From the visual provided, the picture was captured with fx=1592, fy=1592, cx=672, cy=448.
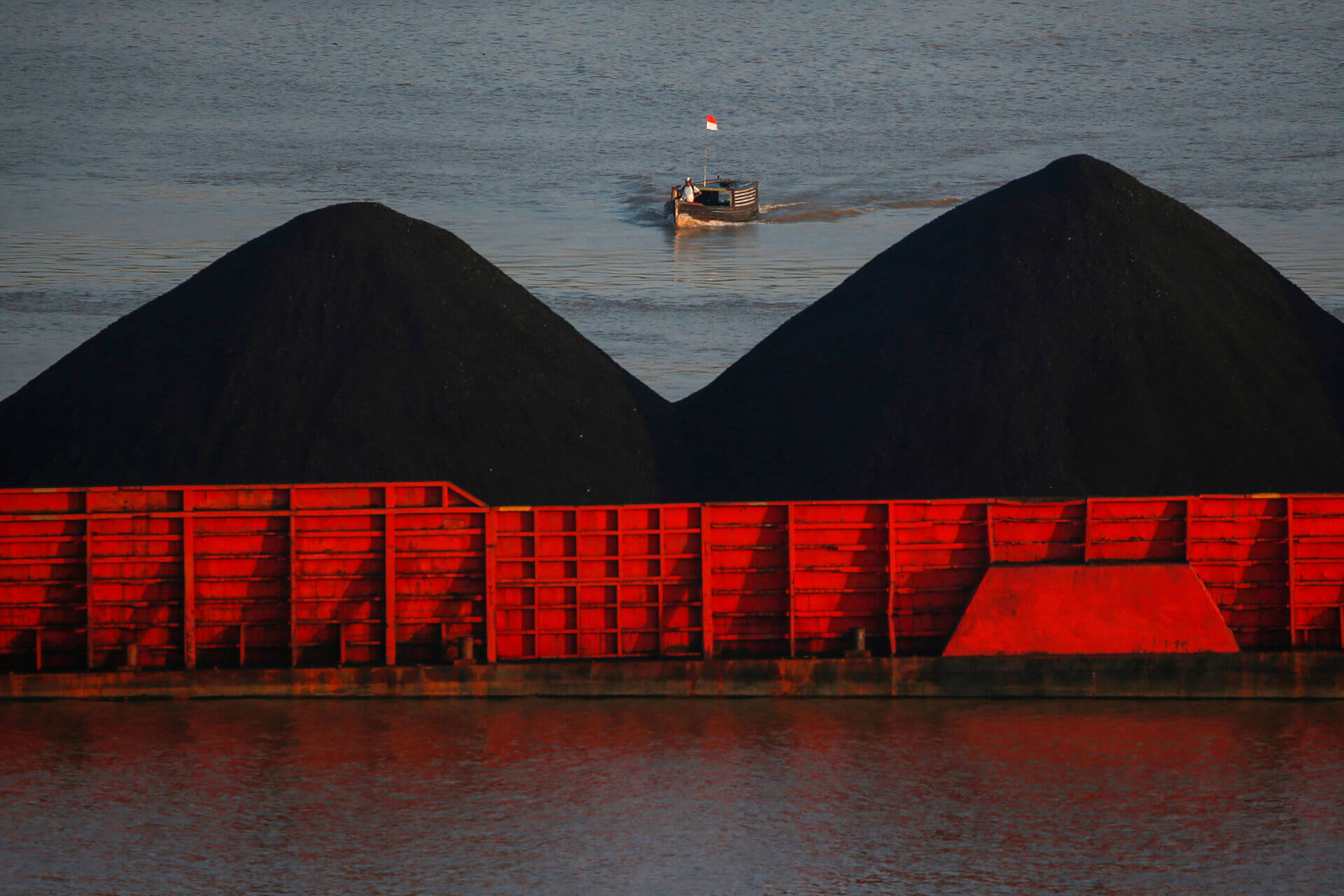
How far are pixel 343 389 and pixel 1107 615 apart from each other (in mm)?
10132

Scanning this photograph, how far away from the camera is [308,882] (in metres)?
12.3

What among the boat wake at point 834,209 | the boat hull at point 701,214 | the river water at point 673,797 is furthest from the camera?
the boat wake at point 834,209

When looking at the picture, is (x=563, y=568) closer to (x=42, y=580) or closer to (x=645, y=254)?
(x=42, y=580)

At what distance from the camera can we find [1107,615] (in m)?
18.1

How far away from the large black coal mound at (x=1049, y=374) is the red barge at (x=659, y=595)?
2.13m

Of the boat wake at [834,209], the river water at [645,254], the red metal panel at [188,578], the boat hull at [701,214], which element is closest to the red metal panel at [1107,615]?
the river water at [645,254]

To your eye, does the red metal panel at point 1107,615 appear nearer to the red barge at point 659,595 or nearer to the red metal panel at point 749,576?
the red barge at point 659,595

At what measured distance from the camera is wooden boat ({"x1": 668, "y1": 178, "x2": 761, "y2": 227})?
68375mm

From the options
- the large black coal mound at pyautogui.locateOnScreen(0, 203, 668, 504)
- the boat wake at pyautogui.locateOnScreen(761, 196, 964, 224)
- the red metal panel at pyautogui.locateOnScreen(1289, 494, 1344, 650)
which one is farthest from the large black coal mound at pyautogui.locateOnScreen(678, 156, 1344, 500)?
the boat wake at pyautogui.locateOnScreen(761, 196, 964, 224)

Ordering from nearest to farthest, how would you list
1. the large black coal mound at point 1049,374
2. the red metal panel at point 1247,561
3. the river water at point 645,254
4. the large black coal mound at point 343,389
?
the river water at point 645,254, the red metal panel at point 1247,561, the large black coal mound at point 343,389, the large black coal mound at point 1049,374

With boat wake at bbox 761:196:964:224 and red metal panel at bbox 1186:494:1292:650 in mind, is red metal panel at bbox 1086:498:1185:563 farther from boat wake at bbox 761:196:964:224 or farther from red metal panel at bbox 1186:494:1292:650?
boat wake at bbox 761:196:964:224

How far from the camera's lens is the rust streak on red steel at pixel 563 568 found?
59.9ft

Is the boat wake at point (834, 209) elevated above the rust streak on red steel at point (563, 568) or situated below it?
above

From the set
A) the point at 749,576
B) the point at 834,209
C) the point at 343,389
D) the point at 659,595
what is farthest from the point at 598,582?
the point at 834,209
